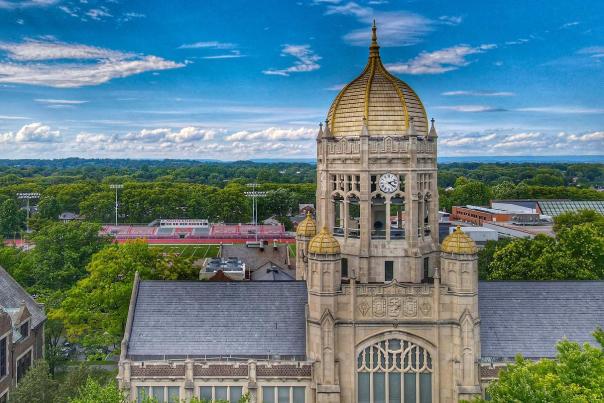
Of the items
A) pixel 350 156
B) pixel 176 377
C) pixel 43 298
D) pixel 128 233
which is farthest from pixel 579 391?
pixel 128 233

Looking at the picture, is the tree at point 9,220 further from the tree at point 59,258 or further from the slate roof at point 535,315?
the slate roof at point 535,315

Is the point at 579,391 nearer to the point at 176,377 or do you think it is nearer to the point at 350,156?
the point at 350,156

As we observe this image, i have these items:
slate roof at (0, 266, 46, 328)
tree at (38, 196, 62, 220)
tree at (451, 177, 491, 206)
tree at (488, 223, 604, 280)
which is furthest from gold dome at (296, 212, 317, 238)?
tree at (451, 177, 491, 206)

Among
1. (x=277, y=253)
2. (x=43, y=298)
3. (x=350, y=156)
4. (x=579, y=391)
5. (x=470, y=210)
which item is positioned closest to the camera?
(x=579, y=391)

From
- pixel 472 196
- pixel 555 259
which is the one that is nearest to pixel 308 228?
pixel 555 259

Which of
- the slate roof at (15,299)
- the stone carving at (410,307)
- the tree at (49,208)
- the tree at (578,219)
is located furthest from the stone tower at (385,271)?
the tree at (49,208)

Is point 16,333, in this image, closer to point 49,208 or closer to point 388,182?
point 388,182
